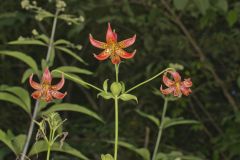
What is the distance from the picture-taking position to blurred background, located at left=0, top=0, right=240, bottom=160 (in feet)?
10.9

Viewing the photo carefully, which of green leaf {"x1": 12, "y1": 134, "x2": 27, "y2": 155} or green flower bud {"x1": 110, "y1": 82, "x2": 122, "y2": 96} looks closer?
green flower bud {"x1": 110, "y1": 82, "x2": 122, "y2": 96}

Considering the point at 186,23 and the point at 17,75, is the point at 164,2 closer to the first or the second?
the point at 186,23

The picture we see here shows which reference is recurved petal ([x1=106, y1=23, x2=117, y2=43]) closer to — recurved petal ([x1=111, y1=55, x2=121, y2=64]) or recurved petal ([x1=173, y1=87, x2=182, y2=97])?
recurved petal ([x1=111, y1=55, x2=121, y2=64])

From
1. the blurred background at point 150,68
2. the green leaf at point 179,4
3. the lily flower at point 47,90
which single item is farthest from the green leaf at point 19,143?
the blurred background at point 150,68

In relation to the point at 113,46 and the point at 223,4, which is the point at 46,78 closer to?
the point at 113,46

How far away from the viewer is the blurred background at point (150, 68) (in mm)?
3316

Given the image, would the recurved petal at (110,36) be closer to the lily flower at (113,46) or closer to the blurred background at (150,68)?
the lily flower at (113,46)

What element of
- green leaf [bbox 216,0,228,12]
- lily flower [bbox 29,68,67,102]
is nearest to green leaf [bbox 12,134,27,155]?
lily flower [bbox 29,68,67,102]

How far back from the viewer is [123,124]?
376 centimetres

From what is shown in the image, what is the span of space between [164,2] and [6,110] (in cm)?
147

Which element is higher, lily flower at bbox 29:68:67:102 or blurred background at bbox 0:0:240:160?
blurred background at bbox 0:0:240:160

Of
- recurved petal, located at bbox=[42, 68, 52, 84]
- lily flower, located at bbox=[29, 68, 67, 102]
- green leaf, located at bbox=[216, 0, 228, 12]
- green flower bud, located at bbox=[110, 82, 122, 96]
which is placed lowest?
green flower bud, located at bbox=[110, 82, 122, 96]

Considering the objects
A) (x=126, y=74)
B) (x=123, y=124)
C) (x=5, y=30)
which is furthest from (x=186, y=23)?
(x=5, y=30)

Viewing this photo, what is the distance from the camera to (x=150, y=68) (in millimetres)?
3355
